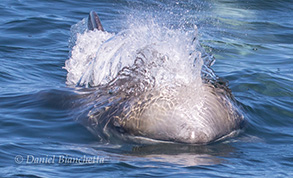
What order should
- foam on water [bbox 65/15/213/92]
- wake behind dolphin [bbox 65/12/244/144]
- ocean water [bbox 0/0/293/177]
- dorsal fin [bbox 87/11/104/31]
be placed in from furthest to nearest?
1. dorsal fin [bbox 87/11/104/31]
2. foam on water [bbox 65/15/213/92]
3. wake behind dolphin [bbox 65/12/244/144]
4. ocean water [bbox 0/0/293/177]

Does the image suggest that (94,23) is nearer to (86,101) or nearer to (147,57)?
(86,101)

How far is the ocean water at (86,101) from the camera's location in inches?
205

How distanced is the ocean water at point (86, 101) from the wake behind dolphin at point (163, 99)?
0.45 ft

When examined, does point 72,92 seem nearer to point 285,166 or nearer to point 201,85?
point 201,85

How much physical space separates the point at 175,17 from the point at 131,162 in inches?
388

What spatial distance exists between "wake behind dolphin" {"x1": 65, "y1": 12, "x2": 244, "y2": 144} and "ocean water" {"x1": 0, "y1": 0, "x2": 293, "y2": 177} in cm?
14

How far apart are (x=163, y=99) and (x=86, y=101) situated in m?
1.21

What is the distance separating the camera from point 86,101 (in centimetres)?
687

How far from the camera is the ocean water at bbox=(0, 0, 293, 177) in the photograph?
521 cm

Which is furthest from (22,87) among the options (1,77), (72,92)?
(72,92)

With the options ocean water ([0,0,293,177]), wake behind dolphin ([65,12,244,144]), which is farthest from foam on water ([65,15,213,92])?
ocean water ([0,0,293,177])

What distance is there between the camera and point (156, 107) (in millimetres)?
6000

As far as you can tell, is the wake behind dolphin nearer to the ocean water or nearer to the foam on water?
the foam on water

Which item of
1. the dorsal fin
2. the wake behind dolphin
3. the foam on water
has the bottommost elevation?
the wake behind dolphin
